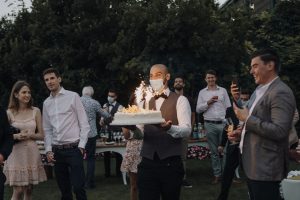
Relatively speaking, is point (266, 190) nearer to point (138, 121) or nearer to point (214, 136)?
point (138, 121)

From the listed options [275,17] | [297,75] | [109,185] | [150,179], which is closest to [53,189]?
[109,185]

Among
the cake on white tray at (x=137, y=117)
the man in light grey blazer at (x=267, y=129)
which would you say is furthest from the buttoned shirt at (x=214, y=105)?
the man in light grey blazer at (x=267, y=129)

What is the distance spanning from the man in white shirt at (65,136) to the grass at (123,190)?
2.74m

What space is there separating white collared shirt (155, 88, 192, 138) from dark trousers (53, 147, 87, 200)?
2000 mm

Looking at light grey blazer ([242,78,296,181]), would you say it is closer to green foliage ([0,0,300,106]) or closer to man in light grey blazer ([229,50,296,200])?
man in light grey blazer ([229,50,296,200])

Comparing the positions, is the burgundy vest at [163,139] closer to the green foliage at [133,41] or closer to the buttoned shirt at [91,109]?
the buttoned shirt at [91,109]

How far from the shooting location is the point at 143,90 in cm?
520

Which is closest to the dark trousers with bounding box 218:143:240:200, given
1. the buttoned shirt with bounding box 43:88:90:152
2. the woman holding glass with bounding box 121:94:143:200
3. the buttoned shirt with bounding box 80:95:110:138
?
the woman holding glass with bounding box 121:94:143:200

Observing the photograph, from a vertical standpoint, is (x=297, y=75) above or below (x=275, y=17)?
below

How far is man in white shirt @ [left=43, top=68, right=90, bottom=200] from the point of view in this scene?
6.79 metres

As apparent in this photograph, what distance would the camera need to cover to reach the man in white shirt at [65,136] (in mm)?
6793

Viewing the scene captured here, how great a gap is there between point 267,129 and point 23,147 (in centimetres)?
421

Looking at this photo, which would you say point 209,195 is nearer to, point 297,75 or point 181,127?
point 181,127

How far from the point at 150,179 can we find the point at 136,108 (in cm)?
77
